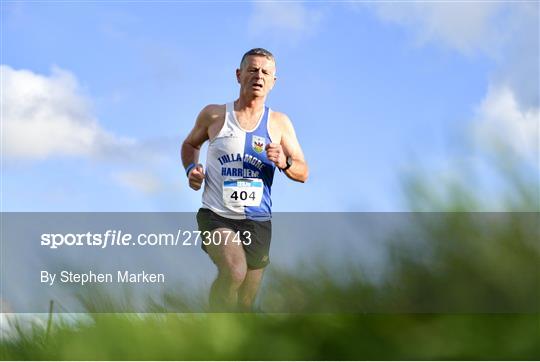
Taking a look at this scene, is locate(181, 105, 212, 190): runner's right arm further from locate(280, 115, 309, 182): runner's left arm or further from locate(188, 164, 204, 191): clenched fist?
locate(280, 115, 309, 182): runner's left arm

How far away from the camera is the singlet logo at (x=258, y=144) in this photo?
5379mm

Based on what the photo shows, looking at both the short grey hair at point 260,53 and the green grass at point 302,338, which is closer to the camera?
the green grass at point 302,338

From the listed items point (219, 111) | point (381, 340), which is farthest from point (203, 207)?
point (381, 340)

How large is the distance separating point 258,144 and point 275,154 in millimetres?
254

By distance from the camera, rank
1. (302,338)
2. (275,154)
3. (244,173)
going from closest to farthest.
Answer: (302,338), (275,154), (244,173)

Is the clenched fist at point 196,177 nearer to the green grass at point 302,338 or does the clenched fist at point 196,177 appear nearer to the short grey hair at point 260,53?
the short grey hair at point 260,53

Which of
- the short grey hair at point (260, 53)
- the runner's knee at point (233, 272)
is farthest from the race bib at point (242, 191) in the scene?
the short grey hair at point (260, 53)

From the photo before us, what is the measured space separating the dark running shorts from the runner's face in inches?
34.5

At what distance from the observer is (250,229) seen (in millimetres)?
5414

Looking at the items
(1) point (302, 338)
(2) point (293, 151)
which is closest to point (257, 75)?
(2) point (293, 151)

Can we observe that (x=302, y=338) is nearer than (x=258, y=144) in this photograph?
Yes

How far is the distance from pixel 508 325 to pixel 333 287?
94cm

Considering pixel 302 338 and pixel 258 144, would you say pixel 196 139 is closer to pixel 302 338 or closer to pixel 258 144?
pixel 258 144

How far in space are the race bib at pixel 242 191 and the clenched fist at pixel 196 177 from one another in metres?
0.18
